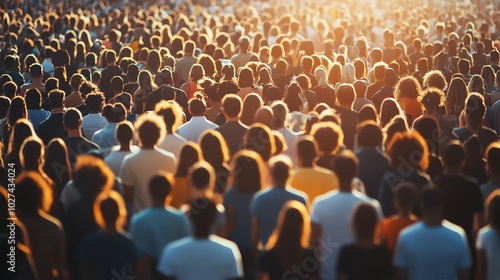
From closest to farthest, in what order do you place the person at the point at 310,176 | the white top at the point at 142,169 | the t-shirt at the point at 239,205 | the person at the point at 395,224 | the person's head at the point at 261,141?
the person at the point at 395,224 < the t-shirt at the point at 239,205 < the person at the point at 310,176 < the white top at the point at 142,169 < the person's head at the point at 261,141

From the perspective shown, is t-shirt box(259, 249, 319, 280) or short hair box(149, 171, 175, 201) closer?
t-shirt box(259, 249, 319, 280)

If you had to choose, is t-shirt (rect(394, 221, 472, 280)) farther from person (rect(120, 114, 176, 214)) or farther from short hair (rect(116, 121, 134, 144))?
short hair (rect(116, 121, 134, 144))

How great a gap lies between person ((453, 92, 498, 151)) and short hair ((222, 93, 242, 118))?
2.40m

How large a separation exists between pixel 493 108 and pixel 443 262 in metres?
7.16

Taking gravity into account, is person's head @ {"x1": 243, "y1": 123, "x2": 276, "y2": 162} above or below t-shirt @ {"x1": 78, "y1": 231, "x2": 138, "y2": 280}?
above

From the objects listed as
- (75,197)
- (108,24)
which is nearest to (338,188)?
(75,197)

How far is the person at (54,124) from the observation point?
1216 centimetres

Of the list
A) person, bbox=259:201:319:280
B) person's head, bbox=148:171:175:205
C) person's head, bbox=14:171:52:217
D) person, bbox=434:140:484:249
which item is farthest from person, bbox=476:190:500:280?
person's head, bbox=14:171:52:217

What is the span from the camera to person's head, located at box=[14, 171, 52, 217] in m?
7.77

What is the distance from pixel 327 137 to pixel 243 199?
4.10 feet

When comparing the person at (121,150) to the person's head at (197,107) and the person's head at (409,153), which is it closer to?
the person's head at (197,107)

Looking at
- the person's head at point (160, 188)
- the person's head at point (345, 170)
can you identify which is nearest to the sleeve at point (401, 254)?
the person's head at point (345, 170)

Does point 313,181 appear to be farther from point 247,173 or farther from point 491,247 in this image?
point 491,247

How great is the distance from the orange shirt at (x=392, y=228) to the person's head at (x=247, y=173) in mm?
1046
